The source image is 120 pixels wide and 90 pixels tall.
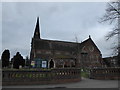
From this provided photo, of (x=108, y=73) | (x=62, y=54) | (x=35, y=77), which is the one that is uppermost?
(x=62, y=54)

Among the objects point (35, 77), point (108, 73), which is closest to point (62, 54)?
point (108, 73)

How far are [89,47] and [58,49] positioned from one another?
584 inches

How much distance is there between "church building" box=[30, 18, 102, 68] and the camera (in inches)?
2028

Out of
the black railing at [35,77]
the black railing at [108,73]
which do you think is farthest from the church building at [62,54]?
the black railing at [35,77]

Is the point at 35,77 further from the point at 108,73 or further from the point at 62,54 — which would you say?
the point at 62,54

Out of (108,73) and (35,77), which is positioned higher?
(35,77)

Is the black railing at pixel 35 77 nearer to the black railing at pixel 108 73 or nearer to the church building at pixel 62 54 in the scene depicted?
the black railing at pixel 108 73

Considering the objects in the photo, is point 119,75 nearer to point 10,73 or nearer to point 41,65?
point 10,73

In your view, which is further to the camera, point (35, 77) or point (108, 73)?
point (108, 73)

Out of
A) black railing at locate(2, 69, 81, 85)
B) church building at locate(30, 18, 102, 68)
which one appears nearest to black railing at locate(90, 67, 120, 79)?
black railing at locate(2, 69, 81, 85)

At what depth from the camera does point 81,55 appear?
58594 mm

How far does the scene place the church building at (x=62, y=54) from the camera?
51500 mm

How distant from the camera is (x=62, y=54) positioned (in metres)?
56.9

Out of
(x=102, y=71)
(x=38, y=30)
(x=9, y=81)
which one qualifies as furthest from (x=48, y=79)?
(x=38, y=30)
